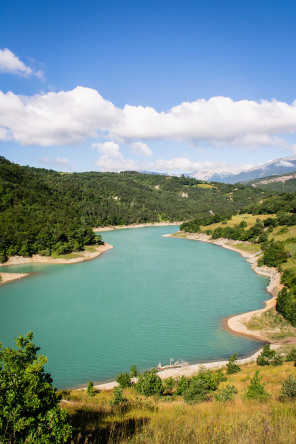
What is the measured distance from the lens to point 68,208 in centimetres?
9869

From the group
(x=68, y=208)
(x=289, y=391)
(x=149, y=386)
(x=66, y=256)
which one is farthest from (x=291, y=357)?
(x=68, y=208)

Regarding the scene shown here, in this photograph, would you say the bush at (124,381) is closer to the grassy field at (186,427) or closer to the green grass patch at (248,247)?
the grassy field at (186,427)

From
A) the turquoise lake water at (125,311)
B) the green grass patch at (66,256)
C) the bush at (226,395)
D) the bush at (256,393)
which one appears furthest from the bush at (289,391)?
the green grass patch at (66,256)

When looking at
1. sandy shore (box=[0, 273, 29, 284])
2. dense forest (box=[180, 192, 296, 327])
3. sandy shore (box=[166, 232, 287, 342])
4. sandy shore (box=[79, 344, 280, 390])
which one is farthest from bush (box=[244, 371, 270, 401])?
sandy shore (box=[0, 273, 29, 284])

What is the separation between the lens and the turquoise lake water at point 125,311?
1025 inches

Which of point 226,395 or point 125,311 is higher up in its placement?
point 226,395

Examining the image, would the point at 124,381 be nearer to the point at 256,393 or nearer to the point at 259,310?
the point at 256,393

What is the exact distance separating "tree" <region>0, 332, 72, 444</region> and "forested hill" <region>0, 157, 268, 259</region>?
6043cm

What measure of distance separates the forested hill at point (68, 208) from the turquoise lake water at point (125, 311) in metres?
8.09

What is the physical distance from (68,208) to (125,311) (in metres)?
70.2

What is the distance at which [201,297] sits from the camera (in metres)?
41.0

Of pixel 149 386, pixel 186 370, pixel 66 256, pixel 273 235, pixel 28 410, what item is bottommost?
pixel 186 370

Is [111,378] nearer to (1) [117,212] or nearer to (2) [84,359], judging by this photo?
(2) [84,359]

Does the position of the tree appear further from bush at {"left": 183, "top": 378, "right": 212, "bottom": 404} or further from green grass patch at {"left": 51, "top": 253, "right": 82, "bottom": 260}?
green grass patch at {"left": 51, "top": 253, "right": 82, "bottom": 260}
